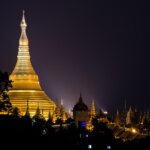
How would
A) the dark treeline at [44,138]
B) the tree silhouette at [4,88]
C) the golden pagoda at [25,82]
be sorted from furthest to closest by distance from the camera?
the golden pagoda at [25,82] → the tree silhouette at [4,88] → the dark treeline at [44,138]

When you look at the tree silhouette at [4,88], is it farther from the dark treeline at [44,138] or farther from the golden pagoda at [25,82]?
the golden pagoda at [25,82]

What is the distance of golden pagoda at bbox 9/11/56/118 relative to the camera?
142 meters

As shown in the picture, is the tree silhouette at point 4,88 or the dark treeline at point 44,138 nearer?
the dark treeline at point 44,138

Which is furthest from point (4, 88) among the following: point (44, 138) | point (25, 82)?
point (25, 82)

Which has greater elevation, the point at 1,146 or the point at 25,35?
the point at 25,35

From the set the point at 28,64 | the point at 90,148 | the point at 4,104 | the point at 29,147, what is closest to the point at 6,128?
the point at 29,147

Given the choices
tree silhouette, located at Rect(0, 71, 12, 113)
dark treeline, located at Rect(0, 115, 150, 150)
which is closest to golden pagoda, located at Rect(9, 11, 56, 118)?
dark treeline, located at Rect(0, 115, 150, 150)

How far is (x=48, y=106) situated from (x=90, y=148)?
1922 inches

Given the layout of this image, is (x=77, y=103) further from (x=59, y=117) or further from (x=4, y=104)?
(x=4, y=104)

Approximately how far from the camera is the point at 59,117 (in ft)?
439

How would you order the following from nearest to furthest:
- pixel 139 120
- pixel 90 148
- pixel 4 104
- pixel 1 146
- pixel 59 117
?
pixel 1 146, pixel 4 104, pixel 90 148, pixel 59 117, pixel 139 120

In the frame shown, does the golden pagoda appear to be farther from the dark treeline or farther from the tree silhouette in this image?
the tree silhouette

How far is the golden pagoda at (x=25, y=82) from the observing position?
141875 millimetres

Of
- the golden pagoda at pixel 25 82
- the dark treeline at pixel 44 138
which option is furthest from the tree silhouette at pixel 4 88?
the golden pagoda at pixel 25 82
